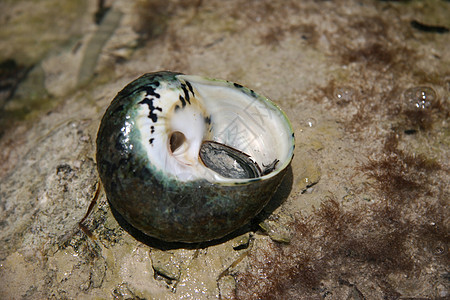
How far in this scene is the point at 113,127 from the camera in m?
2.90

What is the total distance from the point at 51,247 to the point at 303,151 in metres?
2.43

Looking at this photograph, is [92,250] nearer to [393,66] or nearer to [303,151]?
[303,151]

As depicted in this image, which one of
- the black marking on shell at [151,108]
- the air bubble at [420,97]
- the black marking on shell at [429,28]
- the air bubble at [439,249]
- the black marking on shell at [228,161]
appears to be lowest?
the air bubble at [439,249]

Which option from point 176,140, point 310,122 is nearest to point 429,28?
point 310,122

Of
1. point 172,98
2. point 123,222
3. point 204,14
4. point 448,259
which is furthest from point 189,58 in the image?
point 448,259

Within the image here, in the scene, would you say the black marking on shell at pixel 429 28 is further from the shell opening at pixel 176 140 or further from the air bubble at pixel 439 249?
the shell opening at pixel 176 140

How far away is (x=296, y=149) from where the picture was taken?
3732mm

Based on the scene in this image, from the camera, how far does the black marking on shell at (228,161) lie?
10.6 ft

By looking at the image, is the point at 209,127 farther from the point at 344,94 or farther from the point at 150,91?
the point at 344,94

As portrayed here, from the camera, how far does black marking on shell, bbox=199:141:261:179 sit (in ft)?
10.6

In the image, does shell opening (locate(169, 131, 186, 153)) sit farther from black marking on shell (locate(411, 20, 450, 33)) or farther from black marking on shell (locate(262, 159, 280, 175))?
black marking on shell (locate(411, 20, 450, 33))

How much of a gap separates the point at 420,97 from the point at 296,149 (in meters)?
1.54

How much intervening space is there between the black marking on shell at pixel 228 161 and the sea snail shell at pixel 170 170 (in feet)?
0.04

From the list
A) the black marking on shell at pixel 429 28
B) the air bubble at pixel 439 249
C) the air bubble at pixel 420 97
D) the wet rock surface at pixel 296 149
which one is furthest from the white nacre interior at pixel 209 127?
the black marking on shell at pixel 429 28
